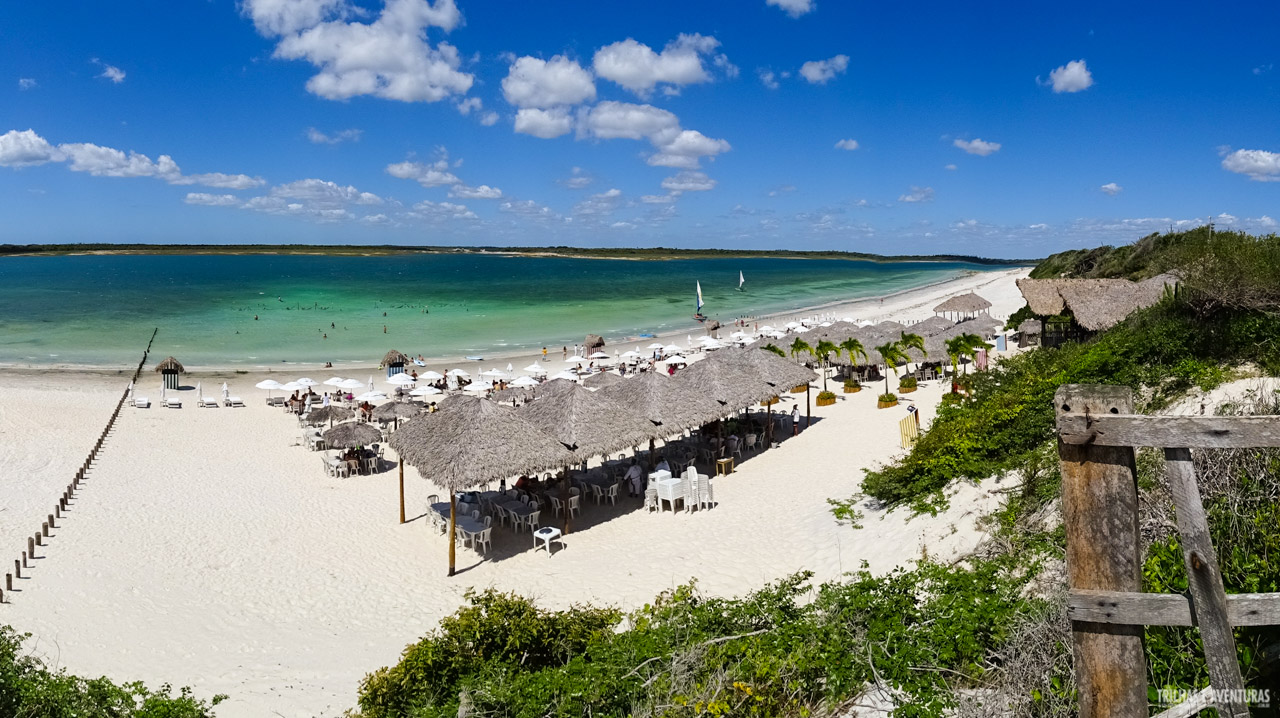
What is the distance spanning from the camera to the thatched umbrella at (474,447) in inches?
436

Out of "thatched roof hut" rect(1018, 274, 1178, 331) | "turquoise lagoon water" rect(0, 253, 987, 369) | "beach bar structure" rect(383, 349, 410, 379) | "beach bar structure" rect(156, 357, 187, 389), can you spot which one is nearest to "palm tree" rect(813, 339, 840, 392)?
"thatched roof hut" rect(1018, 274, 1178, 331)

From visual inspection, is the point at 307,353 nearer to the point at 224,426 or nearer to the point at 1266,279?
the point at 224,426

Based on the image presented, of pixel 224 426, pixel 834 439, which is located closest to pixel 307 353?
pixel 224 426

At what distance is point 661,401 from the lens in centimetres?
1416

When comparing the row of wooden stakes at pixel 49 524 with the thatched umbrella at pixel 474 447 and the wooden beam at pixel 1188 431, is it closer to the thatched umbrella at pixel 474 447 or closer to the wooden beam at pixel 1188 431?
the thatched umbrella at pixel 474 447

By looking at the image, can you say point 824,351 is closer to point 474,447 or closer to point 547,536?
point 547,536

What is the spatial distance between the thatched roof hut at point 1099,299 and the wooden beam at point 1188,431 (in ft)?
62.0

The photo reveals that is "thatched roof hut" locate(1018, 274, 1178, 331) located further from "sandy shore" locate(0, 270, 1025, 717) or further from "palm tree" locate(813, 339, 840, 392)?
"sandy shore" locate(0, 270, 1025, 717)

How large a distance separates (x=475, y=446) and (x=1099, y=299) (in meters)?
19.2

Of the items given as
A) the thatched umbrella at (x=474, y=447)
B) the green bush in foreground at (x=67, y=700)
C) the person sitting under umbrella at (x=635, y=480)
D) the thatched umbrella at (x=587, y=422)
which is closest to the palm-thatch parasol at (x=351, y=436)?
the thatched umbrella at (x=474, y=447)

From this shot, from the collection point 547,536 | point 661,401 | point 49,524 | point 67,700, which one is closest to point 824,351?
point 661,401

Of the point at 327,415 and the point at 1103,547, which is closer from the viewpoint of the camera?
the point at 1103,547

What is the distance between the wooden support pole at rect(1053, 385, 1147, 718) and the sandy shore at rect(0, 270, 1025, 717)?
5497mm

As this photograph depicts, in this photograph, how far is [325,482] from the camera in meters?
15.7
